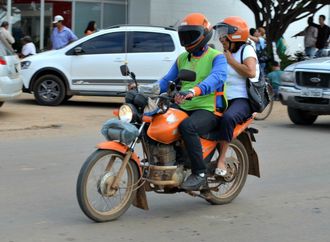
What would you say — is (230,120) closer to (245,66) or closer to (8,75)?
(245,66)

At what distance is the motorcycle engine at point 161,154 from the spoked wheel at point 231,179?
0.66 meters

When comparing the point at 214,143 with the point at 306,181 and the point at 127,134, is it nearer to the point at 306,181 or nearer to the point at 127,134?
the point at 127,134

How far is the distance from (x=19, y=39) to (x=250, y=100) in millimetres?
16532

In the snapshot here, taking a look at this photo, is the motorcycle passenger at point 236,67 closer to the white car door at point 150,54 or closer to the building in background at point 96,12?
the white car door at point 150,54

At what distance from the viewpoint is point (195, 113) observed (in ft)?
19.7

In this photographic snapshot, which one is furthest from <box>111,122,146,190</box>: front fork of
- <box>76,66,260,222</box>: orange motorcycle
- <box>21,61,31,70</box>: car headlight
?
<box>21,61,31,70</box>: car headlight

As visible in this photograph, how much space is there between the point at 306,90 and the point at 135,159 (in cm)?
706

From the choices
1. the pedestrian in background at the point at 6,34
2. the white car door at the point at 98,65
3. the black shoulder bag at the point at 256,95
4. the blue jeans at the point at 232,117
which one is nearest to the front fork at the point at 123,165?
the blue jeans at the point at 232,117

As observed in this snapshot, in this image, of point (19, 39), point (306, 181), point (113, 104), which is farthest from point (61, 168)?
point (19, 39)

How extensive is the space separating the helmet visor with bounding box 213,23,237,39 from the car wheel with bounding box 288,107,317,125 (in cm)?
662

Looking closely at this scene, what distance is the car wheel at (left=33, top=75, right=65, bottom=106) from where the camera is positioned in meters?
14.4

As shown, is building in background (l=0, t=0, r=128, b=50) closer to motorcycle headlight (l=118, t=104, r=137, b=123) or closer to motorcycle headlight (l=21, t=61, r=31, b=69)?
motorcycle headlight (l=21, t=61, r=31, b=69)

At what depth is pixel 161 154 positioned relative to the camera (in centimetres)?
582

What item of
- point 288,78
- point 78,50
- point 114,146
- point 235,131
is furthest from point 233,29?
point 78,50
